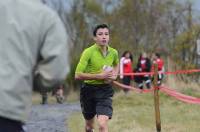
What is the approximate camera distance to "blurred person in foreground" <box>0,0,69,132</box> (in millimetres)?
4219

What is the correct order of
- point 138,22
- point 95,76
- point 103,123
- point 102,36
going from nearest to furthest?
point 103,123, point 95,76, point 102,36, point 138,22

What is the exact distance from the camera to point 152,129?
12.4m

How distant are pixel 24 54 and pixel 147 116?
36.0 ft

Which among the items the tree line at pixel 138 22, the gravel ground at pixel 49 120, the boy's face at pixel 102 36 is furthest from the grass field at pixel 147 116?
the tree line at pixel 138 22

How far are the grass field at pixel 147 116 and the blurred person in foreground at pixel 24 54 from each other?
Result: 7979 mm

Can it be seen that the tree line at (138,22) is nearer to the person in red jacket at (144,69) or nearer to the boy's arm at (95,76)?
the person in red jacket at (144,69)

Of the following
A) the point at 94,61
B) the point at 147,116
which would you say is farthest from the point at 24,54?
the point at 147,116

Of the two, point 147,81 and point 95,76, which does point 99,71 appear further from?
point 147,81

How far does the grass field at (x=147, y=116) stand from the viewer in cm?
→ 1266

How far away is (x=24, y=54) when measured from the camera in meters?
4.23

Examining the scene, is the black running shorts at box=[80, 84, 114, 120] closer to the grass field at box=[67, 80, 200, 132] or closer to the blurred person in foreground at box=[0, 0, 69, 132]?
the grass field at box=[67, 80, 200, 132]

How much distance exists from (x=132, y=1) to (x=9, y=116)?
41.1 m

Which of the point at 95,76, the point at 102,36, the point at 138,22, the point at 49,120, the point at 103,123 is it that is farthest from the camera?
the point at 138,22

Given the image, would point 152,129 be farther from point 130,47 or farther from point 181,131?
point 130,47
